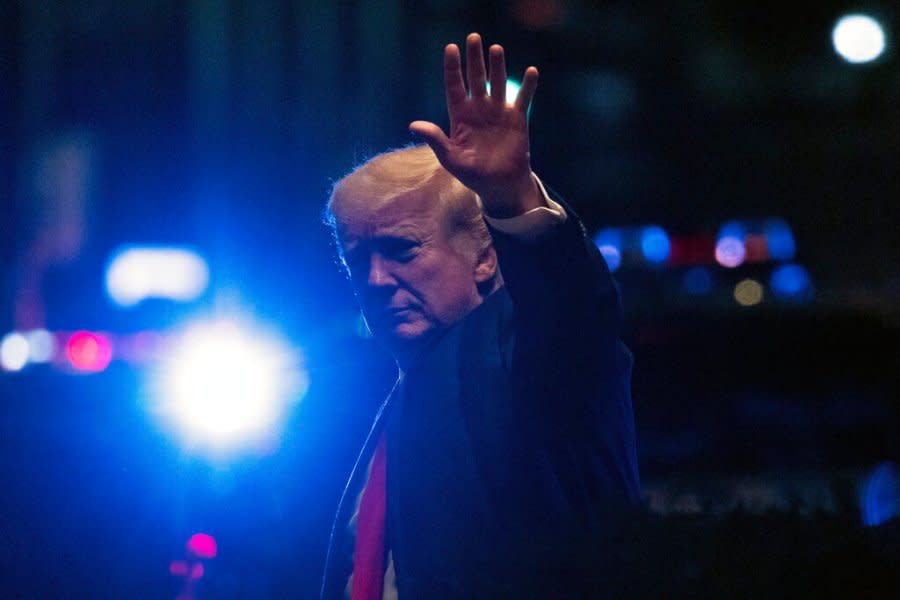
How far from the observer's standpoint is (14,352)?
13477 mm

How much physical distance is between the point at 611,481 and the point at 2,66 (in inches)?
607

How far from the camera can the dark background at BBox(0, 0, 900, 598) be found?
2.71m

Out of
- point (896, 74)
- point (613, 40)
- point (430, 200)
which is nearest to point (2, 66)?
point (613, 40)

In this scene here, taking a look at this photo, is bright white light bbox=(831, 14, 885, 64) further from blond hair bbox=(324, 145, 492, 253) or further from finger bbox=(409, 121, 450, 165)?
finger bbox=(409, 121, 450, 165)

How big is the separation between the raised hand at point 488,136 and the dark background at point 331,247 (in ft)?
2.05

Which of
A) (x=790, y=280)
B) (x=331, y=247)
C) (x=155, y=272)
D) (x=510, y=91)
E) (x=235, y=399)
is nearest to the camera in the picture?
(x=331, y=247)

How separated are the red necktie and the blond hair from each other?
57 cm

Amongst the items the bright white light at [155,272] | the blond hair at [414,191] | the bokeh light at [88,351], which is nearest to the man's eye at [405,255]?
the blond hair at [414,191]

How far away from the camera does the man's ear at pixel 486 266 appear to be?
8.20 feet

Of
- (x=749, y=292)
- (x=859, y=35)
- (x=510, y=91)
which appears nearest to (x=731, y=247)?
(x=749, y=292)

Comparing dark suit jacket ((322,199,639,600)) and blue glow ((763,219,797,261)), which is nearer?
dark suit jacket ((322,199,639,600))

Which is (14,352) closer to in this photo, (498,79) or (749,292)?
(749,292)

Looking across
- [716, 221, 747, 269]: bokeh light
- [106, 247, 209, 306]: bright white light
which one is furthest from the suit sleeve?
[106, 247, 209, 306]: bright white light

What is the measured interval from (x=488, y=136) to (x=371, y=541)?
87cm
